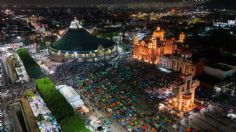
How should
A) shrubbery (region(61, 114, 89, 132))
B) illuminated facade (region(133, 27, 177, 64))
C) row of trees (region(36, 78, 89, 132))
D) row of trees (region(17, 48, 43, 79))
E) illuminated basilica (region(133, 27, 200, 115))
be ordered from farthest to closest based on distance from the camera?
1. illuminated facade (region(133, 27, 177, 64))
2. row of trees (region(17, 48, 43, 79))
3. illuminated basilica (region(133, 27, 200, 115))
4. row of trees (region(36, 78, 89, 132))
5. shrubbery (region(61, 114, 89, 132))

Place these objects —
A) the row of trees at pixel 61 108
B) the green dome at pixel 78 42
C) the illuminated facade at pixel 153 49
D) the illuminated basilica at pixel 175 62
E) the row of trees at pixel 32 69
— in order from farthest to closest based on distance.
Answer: the green dome at pixel 78 42, the illuminated facade at pixel 153 49, the row of trees at pixel 32 69, the illuminated basilica at pixel 175 62, the row of trees at pixel 61 108

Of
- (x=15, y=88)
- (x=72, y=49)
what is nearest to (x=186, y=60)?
(x=72, y=49)

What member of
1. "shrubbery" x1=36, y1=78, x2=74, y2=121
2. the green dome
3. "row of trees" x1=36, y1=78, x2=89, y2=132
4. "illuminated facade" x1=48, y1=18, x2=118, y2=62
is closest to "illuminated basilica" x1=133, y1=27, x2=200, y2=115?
"illuminated facade" x1=48, y1=18, x2=118, y2=62

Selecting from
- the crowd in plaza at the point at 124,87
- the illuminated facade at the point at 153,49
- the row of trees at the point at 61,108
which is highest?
the illuminated facade at the point at 153,49

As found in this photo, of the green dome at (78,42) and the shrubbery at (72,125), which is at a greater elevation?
the green dome at (78,42)

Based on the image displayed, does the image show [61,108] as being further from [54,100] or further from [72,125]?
[72,125]

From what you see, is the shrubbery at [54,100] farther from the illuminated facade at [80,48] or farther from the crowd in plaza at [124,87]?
the illuminated facade at [80,48]

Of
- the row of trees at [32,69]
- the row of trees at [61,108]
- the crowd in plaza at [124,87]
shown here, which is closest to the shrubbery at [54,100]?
the row of trees at [61,108]

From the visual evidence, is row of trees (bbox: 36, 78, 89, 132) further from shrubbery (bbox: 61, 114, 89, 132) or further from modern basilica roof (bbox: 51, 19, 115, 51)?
modern basilica roof (bbox: 51, 19, 115, 51)
